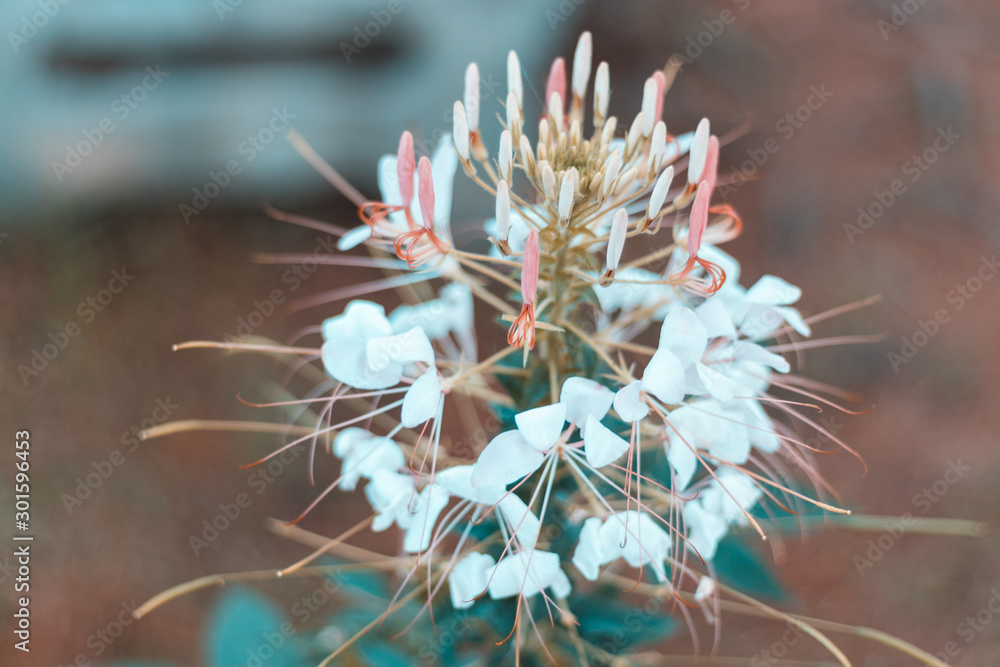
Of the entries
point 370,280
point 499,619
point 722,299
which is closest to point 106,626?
point 370,280

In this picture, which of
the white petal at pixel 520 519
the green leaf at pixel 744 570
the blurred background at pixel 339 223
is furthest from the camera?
the blurred background at pixel 339 223

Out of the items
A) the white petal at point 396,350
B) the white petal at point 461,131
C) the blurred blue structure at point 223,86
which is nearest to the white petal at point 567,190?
the white petal at point 461,131

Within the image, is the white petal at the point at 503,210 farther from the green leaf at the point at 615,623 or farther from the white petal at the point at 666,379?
the green leaf at the point at 615,623

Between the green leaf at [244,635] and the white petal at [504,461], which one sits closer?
the white petal at [504,461]

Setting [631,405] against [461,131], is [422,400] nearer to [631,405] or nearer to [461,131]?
[631,405]

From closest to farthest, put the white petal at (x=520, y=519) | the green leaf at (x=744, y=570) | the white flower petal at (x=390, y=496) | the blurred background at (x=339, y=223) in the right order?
1. the white petal at (x=520, y=519)
2. the white flower petal at (x=390, y=496)
3. the green leaf at (x=744, y=570)
4. the blurred background at (x=339, y=223)

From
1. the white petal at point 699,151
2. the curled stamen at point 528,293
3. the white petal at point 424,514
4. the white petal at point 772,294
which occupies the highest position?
the white petal at point 699,151

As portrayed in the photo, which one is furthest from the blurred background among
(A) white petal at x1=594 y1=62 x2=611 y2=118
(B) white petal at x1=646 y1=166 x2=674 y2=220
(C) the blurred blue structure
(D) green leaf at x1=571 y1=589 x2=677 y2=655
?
(B) white petal at x1=646 y1=166 x2=674 y2=220
